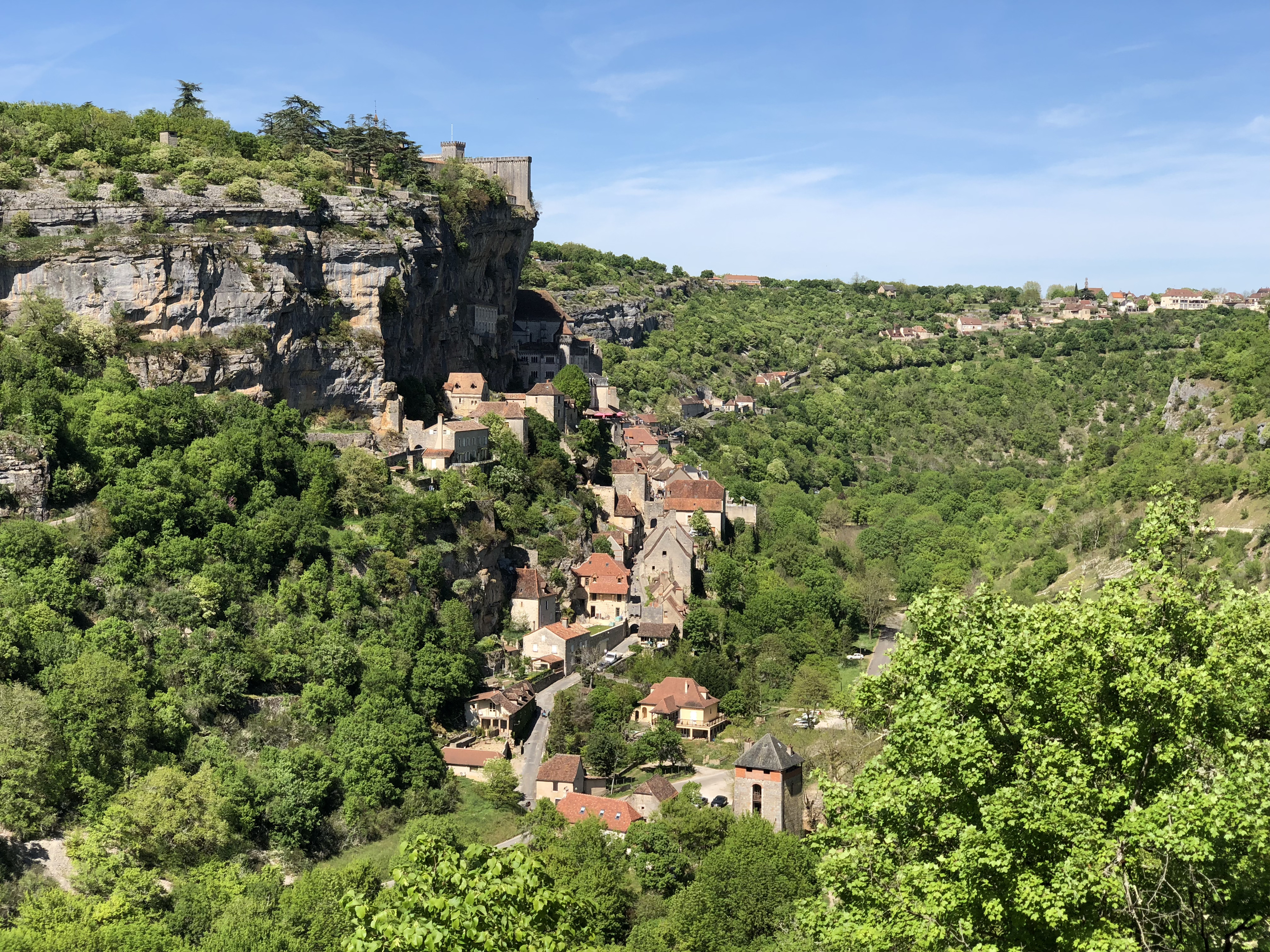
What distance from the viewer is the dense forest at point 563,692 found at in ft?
55.4

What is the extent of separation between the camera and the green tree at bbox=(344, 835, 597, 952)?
1508 centimetres

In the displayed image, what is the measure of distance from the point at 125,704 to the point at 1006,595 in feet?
107

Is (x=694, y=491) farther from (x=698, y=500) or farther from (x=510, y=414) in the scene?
(x=510, y=414)

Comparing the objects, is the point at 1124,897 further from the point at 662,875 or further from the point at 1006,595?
the point at 662,875

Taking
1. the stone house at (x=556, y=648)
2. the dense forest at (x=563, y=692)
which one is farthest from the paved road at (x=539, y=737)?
the dense forest at (x=563, y=692)

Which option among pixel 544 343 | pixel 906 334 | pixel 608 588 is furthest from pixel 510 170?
pixel 906 334

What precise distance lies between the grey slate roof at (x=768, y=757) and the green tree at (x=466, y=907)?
27.7 metres

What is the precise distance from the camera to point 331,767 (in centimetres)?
4538

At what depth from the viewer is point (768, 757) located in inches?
1741

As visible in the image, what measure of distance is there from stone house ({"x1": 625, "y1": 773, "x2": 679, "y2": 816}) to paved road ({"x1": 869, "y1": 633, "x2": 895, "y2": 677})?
18.3 m

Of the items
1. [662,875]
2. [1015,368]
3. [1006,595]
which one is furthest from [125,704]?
[1015,368]

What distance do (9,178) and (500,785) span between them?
122 ft

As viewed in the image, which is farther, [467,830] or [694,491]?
[694,491]

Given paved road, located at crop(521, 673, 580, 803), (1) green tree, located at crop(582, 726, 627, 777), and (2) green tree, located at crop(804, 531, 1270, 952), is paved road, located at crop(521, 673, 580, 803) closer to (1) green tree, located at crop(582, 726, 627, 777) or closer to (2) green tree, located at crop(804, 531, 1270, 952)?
(1) green tree, located at crop(582, 726, 627, 777)
